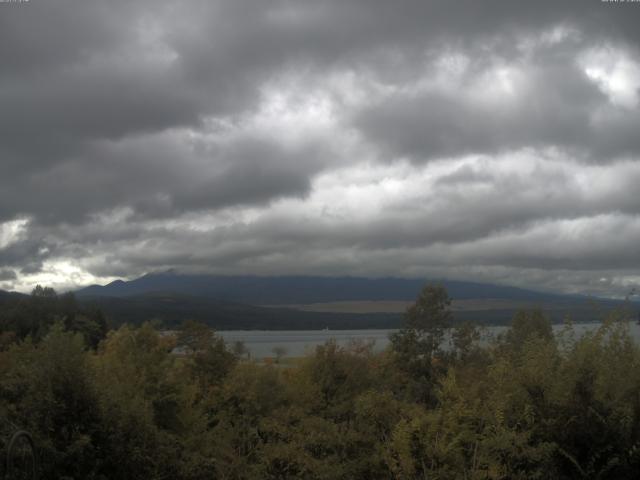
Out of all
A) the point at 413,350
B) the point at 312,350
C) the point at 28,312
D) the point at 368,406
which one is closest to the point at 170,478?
the point at 368,406

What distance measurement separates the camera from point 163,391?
65.1ft

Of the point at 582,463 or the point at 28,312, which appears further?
the point at 28,312

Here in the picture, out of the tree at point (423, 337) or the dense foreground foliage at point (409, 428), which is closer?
the dense foreground foliage at point (409, 428)

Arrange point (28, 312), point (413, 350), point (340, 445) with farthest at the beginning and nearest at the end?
point (28, 312)
point (413, 350)
point (340, 445)

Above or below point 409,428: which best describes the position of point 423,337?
below

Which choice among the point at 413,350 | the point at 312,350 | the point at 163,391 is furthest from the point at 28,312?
the point at 163,391

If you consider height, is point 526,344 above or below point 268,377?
above

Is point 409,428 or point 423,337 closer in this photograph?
point 409,428

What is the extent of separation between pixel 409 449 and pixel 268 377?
1807cm

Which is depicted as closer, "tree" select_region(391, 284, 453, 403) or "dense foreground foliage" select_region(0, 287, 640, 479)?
"dense foreground foliage" select_region(0, 287, 640, 479)

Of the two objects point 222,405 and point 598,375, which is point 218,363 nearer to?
point 222,405

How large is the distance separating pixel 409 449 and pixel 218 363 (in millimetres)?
24083

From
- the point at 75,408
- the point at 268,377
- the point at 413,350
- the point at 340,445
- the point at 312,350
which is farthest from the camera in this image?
the point at 413,350

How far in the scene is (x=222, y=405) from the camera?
2703 centimetres
